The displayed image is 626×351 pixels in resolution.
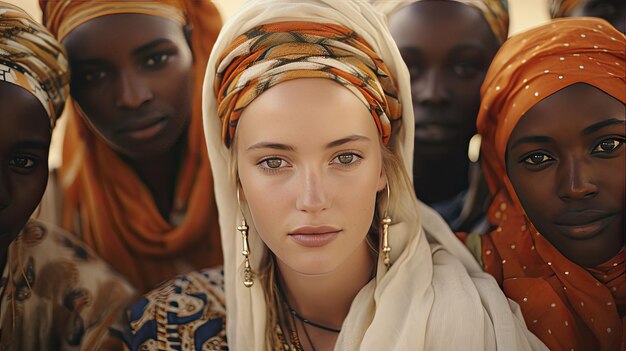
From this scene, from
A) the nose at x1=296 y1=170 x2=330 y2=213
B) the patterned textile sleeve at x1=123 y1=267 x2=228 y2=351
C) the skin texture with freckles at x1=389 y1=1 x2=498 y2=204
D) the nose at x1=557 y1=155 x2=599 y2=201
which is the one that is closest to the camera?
the nose at x1=296 y1=170 x2=330 y2=213

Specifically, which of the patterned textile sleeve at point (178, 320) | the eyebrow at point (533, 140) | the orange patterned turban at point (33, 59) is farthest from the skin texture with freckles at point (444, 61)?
the orange patterned turban at point (33, 59)

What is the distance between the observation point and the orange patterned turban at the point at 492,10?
5.64ft

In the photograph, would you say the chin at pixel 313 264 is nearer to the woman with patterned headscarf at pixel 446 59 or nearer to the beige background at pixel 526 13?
the woman with patterned headscarf at pixel 446 59

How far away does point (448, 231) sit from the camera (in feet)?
5.49

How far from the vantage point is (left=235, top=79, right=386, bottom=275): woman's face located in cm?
138

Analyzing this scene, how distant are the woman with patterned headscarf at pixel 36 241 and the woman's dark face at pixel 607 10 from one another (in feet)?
4.25

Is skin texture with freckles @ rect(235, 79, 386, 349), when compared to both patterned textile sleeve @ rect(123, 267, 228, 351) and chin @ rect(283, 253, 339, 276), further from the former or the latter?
patterned textile sleeve @ rect(123, 267, 228, 351)

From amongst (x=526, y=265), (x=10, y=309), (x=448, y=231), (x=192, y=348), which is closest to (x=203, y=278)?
(x=192, y=348)

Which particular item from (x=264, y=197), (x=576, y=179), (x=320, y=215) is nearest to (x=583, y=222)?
(x=576, y=179)

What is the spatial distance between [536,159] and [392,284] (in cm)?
43

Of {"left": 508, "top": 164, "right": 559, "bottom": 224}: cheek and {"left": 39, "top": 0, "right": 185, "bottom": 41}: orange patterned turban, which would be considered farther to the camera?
{"left": 39, "top": 0, "right": 185, "bottom": 41}: orange patterned turban

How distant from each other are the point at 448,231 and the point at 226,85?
651 mm

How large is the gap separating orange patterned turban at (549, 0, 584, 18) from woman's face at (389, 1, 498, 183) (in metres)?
0.18

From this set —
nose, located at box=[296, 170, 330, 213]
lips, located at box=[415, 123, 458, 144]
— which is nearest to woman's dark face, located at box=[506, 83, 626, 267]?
lips, located at box=[415, 123, 458, 144]
